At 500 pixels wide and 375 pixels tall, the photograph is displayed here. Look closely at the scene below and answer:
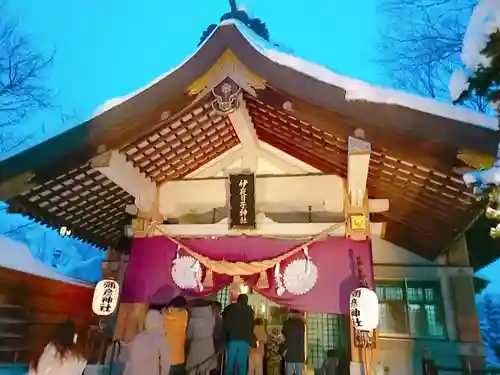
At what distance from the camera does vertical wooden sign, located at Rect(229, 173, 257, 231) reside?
7387mm

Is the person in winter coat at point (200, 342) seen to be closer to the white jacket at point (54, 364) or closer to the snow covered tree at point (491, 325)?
the white jacket at point (54, 364)

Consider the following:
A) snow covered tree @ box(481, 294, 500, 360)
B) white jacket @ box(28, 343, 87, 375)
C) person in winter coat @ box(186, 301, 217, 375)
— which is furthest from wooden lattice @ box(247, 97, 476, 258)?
snow covered tree @ box(481, 294, 500, 360)

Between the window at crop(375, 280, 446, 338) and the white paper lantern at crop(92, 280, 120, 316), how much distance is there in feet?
18.8

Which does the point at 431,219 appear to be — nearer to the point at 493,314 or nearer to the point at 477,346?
the point at 477,346

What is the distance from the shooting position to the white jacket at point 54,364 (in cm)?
422

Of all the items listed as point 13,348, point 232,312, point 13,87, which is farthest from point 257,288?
point 13,87

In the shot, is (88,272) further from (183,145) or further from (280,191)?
(280,191)

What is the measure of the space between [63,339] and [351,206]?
4959 millimetres

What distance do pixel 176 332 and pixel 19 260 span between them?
3.69 m

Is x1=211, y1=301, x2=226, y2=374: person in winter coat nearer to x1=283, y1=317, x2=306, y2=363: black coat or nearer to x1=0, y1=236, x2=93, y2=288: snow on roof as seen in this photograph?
x1=283, y1=317, x2=306, y2=363: black coat

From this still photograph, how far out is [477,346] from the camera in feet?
26.0

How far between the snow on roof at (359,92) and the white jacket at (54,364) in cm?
317

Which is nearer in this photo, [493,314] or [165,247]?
[165,247]

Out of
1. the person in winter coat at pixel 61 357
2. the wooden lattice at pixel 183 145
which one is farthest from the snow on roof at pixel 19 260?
the person in winter coat at pixel 61 357
